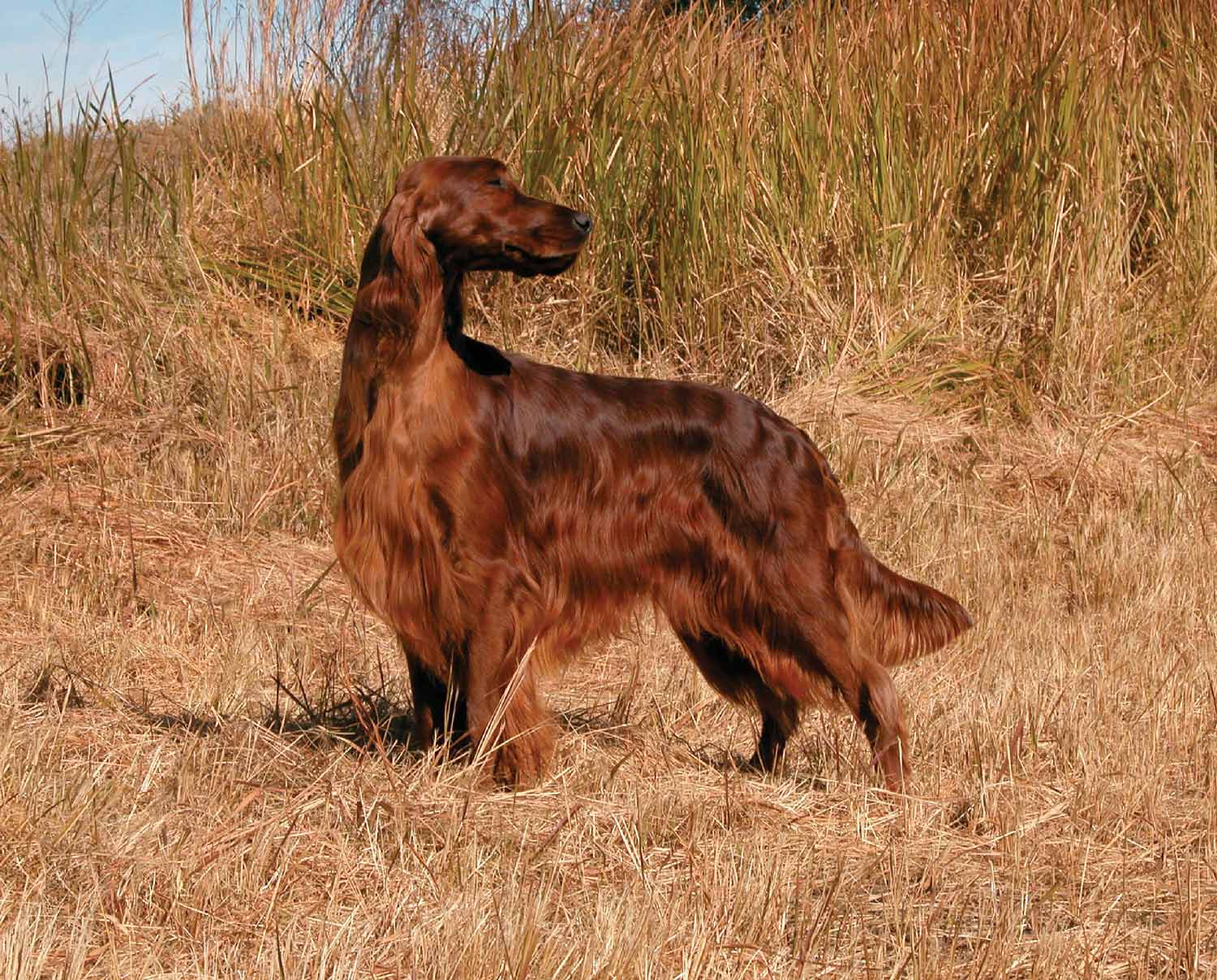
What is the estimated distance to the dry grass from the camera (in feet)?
7.62

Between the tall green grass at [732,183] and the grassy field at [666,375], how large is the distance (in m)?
0.02

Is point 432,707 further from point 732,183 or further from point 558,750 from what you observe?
point 732,183

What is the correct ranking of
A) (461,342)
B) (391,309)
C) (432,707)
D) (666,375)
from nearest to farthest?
(391,309) < (461,342) < (432,707) < (666,375)

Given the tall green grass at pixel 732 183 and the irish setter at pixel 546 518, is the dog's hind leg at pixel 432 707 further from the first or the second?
the tall green grass at pixel 732 183

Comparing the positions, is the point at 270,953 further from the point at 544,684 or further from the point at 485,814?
the point at 544,684

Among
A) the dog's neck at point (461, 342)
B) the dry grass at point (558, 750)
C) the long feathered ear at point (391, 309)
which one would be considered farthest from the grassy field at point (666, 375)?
the dog's neck at point (461, 342)

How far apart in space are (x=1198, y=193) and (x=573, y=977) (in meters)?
6.01

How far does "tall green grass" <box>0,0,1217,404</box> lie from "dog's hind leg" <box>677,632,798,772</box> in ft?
8.84

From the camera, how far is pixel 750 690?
3.73 metres

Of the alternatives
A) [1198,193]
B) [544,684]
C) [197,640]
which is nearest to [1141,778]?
[544,684]

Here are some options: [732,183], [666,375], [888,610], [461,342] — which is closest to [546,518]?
[461,342]

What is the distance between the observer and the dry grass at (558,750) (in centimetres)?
232

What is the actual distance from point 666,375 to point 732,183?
0.88 m

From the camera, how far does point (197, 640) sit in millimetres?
4332
